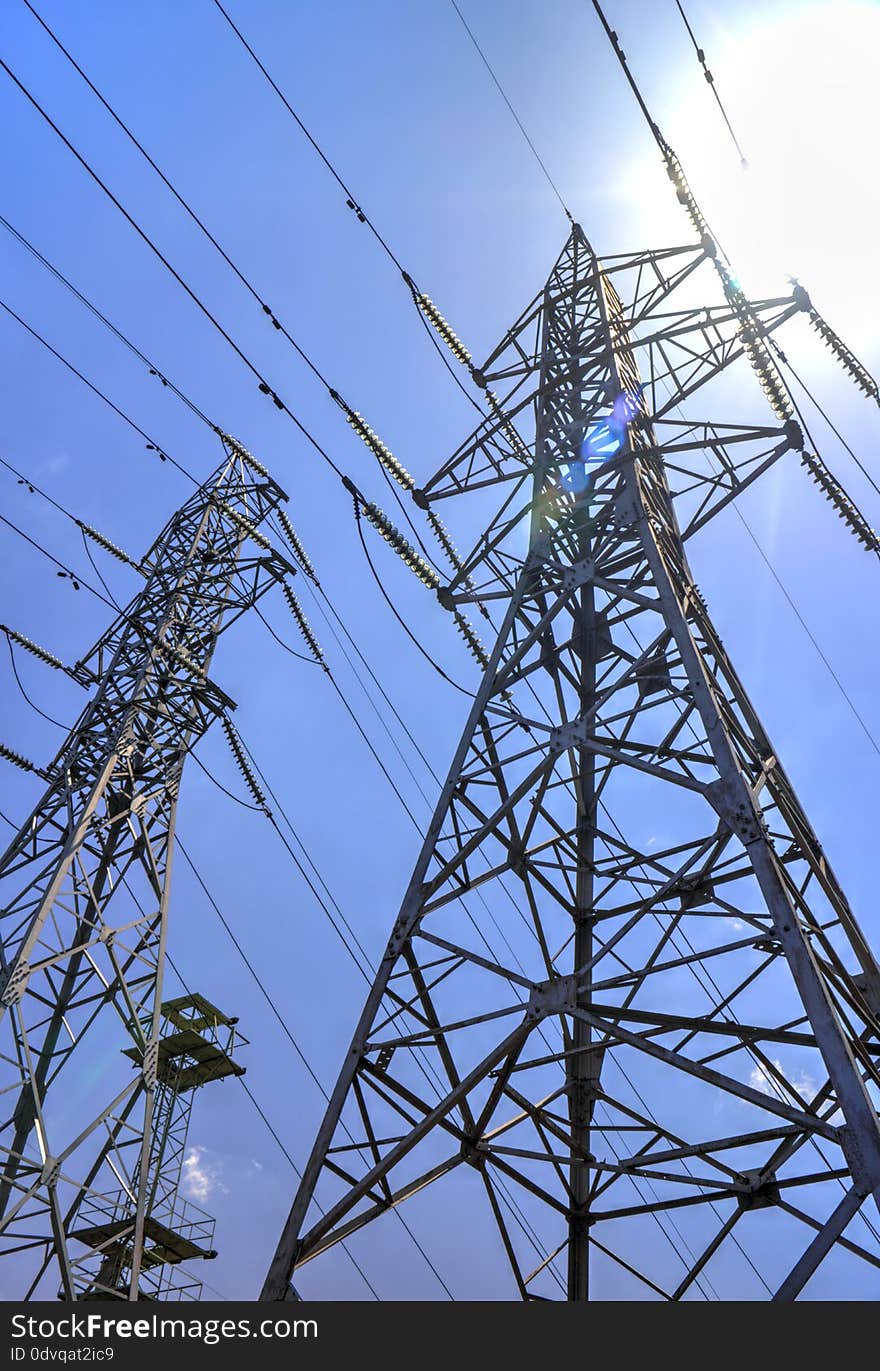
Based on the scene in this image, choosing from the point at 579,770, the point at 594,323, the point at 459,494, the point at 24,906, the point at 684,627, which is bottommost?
the point at 684,627

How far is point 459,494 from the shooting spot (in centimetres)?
1230

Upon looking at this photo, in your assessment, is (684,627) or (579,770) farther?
(579,770)

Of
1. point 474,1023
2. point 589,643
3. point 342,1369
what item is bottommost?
point 342,1369

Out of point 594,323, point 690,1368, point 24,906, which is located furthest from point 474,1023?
point 594,323

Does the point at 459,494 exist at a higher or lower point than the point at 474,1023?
higher

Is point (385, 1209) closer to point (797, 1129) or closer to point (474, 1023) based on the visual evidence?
point (474, 1023)

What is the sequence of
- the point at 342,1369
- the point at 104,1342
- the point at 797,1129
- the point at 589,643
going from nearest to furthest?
1. the point at 342,1369
2. the point at 104,1342
3. the point at 797,1129
4. the point at 589,643

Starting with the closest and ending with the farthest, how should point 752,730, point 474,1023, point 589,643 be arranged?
point 474,1023 < point 752,730 < point 589,643

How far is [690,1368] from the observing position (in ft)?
16.8

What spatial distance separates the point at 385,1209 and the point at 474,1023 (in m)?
1.44

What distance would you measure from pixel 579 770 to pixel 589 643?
5.51 ft

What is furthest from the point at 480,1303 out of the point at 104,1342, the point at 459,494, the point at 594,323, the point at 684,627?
the point at 594,323

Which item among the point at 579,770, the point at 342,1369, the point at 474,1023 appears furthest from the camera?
the point at 579,770

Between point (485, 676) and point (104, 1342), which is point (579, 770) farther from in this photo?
point (104, 1342)
